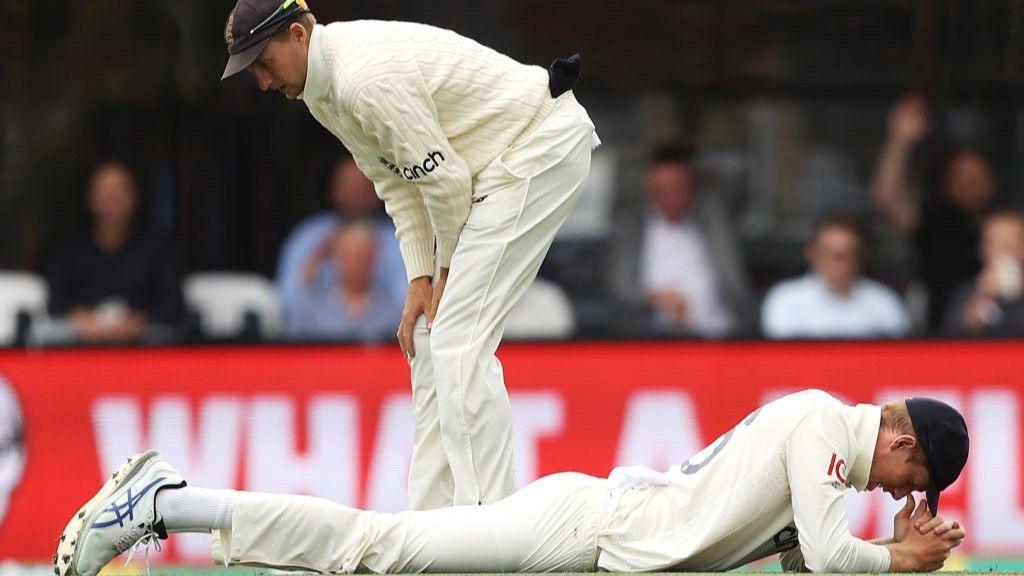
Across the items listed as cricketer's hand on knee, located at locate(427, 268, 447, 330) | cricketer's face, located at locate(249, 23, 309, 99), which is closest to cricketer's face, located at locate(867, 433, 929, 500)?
cricketer's hand on knee, located at locate(427, 268, 447, 330)

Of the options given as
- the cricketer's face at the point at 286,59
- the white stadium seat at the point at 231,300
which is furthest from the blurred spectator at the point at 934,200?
the cricketer's face at the point at 286,59

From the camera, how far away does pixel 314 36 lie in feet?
18.2

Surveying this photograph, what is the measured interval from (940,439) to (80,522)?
7.54ft

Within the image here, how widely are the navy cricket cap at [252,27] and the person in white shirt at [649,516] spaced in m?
1.22

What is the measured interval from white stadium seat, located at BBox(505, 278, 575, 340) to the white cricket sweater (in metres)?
2.49

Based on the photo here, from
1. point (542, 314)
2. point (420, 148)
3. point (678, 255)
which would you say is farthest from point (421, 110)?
point (678, 255)

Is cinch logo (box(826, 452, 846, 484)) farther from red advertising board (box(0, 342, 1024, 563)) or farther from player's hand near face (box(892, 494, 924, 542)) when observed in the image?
red advertising board (box(0, 342, 1024, 563))

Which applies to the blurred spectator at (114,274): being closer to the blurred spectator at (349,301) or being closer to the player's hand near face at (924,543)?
the blurred spectator at (349,301)

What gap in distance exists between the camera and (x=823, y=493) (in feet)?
16.3

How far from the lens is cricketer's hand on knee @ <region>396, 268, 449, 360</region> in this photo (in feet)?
19.1

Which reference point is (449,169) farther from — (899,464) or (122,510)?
(899,464)

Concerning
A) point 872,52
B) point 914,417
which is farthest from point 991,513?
point 914,417

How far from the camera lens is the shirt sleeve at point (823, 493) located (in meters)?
4.96

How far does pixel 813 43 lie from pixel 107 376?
3.59m
